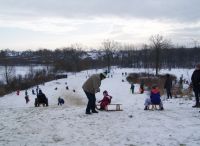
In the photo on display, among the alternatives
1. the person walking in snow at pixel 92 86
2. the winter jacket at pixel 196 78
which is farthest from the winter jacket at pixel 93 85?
the winter jacket at pixel 196 78

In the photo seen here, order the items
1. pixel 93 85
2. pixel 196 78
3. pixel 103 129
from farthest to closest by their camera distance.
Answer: pixel 196 78, pixel 93 85, pixel 103 129

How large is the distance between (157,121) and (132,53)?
160 meters

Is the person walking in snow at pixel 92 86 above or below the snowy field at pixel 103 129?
above

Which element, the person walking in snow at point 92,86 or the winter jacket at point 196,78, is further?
the winter jacket at point 196,78

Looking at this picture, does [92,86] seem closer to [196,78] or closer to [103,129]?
[103,129]

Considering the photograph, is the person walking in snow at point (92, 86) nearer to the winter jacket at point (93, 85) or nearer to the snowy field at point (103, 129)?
the winter jacket at point (93, 85)

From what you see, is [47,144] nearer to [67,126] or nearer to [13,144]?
[13,144]

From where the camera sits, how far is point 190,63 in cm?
13850

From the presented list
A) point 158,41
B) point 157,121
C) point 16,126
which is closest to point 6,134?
point 16,126

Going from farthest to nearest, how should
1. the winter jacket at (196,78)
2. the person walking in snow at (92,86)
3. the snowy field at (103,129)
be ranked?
the winter jacket at (196,78), the person walking in snow at (92,86), the snowy field at (103,129)

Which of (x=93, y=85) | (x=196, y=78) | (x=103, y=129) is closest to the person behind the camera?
(x=103, y=129)

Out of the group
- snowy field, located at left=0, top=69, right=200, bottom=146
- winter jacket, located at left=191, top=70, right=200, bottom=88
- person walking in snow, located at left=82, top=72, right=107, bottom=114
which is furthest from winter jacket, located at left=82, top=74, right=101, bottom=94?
winter jacket, located at left=191, top=70, right=200, bottom=88

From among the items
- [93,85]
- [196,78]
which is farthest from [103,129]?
[196,78]

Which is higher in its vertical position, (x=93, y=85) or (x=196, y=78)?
(x=196, y=78)
